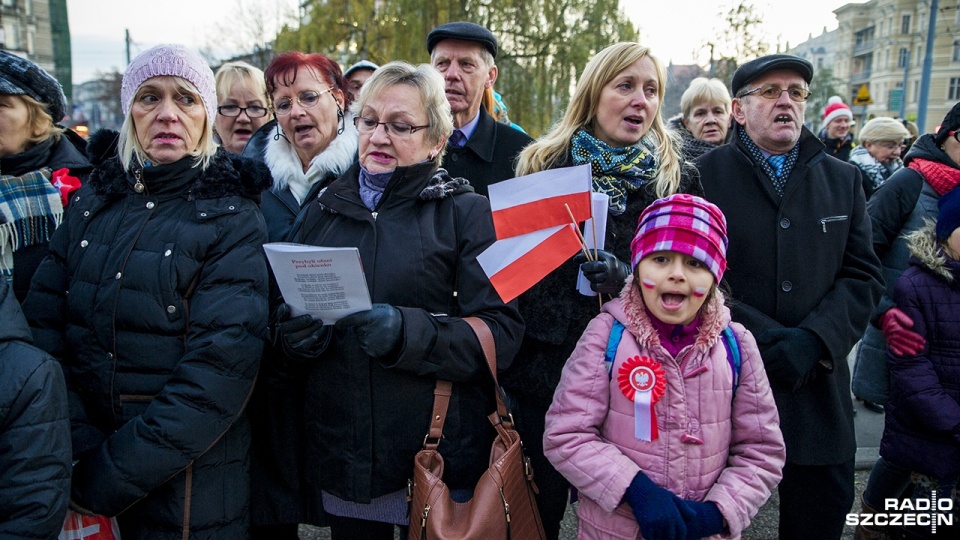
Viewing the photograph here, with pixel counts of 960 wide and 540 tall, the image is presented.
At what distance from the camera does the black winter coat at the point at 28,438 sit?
173cm

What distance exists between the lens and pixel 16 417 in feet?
5.73

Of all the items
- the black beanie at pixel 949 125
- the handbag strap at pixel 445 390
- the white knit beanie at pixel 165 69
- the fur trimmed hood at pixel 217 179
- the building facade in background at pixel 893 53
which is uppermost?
the building facade in background at pixel 893 53

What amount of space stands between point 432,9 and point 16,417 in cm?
1321

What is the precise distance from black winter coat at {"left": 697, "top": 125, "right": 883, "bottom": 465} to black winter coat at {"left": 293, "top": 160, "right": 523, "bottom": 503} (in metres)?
1.07

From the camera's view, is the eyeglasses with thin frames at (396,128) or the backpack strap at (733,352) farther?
the eyeglasses with thin frames at (396,128)

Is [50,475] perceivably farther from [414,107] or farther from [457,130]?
[457,130]

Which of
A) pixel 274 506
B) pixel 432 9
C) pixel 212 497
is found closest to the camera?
pixel 212 497

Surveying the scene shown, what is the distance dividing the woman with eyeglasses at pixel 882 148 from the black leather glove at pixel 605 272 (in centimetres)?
552

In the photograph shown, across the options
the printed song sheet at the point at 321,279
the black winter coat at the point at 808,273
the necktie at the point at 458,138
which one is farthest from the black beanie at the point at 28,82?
the black winter coat at the point at 808,273

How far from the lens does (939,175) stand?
3.39m

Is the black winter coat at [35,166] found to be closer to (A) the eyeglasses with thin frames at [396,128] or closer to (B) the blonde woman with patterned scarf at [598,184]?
(A) the eyeglasses with thin frames at [396,128]

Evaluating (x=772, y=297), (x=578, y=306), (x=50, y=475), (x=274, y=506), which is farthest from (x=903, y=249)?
(x=50, y=475)

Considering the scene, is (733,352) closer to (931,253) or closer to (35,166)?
(931,253)

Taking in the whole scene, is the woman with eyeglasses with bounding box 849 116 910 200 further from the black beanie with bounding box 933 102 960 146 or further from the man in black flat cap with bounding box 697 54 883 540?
the man in black flat cap with bounding box 697 54 883 540
